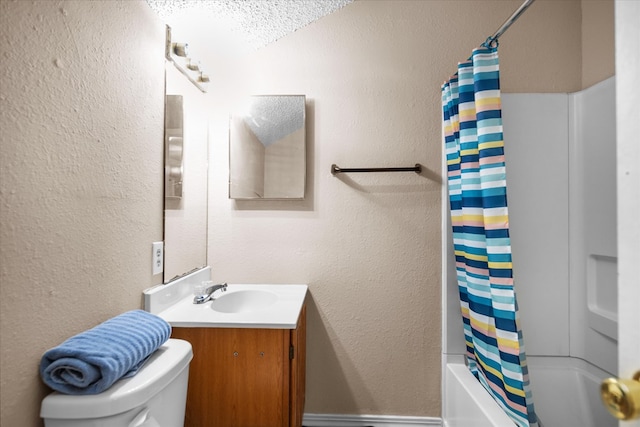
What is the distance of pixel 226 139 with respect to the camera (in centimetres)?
169

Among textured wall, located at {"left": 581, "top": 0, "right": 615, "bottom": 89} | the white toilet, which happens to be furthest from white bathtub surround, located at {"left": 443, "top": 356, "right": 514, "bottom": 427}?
textured wall, located at {"left": 581, "top": 0, "right": 615, "bottom": 89}

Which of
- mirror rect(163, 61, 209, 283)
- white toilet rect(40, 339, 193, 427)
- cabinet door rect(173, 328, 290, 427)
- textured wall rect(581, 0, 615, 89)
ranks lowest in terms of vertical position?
cabinet door rect(173, 328, 290, 427)

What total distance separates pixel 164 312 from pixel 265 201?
0.75 meters

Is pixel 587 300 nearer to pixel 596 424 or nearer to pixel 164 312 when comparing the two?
pixel 596 424

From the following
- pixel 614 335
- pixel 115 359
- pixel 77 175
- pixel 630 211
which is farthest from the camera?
pixel 614 335

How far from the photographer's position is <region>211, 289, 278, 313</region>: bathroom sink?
4.85 feet

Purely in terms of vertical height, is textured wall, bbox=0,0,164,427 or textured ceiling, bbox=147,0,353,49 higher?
textured ceiling, bbox=147,0,353,49

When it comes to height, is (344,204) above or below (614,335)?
above

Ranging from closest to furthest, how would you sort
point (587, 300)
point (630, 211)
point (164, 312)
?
point (630, 211), point (164, 312), point (587, 300)

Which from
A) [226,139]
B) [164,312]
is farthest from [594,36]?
[164,312]

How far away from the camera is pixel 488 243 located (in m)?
1.09

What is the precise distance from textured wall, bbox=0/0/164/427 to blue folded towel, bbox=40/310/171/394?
0.19 feet

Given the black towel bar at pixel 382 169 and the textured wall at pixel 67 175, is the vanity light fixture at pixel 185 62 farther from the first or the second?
the black towel bar at pixel 382 169

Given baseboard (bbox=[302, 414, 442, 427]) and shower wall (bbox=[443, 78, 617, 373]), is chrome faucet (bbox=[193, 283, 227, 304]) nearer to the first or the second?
baseboard (bbox=[302, 414, 442, 427])
